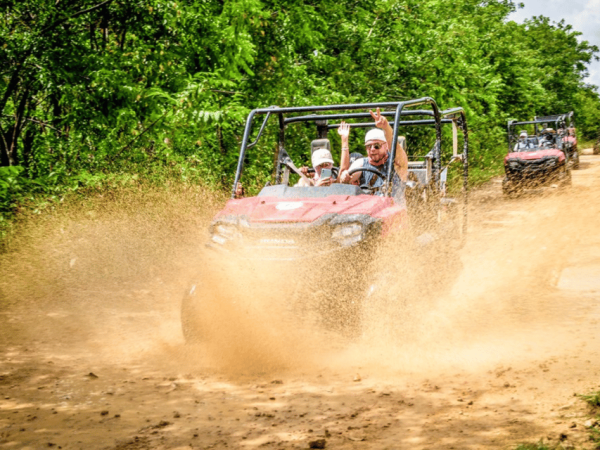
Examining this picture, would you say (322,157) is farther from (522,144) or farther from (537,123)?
(537,123)

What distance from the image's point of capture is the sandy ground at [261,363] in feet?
13.0

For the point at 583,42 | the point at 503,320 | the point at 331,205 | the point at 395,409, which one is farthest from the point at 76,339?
the point at 583,42

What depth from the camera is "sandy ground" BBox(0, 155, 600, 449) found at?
3.96m

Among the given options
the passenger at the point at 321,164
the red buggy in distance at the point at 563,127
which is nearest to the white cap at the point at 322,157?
the passenger at the point at 321,164

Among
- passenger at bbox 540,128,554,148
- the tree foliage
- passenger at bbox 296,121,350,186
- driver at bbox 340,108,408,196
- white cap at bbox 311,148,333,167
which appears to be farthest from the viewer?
passenger at bbox 540,128,554,148

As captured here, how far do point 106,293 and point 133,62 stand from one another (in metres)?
3.12

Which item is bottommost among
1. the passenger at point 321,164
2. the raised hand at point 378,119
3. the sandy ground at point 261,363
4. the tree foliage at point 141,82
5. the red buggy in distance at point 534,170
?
the sandy ground at point 261,363

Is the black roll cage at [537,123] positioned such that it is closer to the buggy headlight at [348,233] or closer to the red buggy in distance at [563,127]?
the red buggy in distance at [563,127]

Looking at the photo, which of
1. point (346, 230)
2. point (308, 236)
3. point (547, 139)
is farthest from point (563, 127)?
point (308, 236)

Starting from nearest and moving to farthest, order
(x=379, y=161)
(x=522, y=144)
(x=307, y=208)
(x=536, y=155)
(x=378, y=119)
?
(x=307, y=208) < (x=378, y=119) < (x=379, y=161) < (x=536, y=155) < (x=522, y=144)

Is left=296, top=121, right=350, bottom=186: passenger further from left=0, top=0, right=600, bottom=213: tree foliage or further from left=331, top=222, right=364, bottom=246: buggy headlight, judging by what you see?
left=0, top=0, right=600, bottom=213: tree foliage

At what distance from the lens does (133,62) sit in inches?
350

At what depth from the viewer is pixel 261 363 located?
17.4ft

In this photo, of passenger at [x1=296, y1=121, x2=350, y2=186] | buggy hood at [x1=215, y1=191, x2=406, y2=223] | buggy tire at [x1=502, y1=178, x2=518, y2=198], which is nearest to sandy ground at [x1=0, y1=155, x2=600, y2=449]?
buggy hood at [x1=215, y1=191, x2=406, y2=223]
